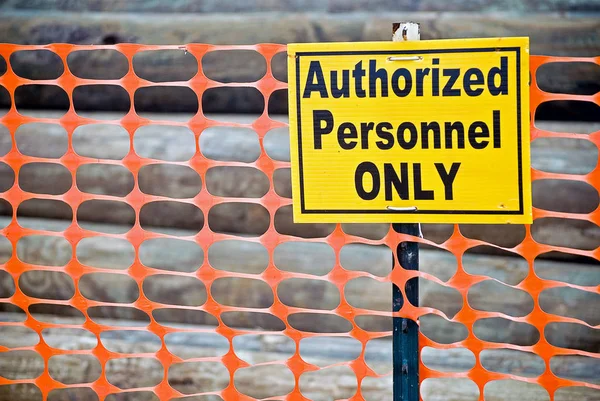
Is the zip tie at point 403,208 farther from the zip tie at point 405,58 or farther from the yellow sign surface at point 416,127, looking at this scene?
the zip tie at point 405,58

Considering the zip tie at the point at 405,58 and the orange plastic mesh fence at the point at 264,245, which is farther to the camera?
the orange plastic mesh fence at the point at 264,245

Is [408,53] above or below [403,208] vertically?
above

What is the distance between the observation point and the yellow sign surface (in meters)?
1.57

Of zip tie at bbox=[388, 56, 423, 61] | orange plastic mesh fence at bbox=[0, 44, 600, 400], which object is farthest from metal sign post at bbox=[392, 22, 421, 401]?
zip tie at bbox=[388, 56, 423, 61]

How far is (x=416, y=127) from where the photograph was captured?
1.60 m

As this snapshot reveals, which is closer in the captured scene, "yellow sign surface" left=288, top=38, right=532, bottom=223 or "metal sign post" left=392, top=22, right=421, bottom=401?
"yellow sign surface" left=288, top=38, right=532, bottom=223

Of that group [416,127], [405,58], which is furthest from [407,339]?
[405,58]

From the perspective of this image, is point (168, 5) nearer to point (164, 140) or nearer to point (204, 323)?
point (164, 140)

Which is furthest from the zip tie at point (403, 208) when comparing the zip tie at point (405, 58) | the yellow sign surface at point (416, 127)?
the zip tie at point (405, 58)

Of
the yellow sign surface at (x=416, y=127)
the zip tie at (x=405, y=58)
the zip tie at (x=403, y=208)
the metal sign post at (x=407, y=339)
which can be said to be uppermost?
the zip tie at (x=405, y=58)

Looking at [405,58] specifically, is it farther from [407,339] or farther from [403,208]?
[407,339]

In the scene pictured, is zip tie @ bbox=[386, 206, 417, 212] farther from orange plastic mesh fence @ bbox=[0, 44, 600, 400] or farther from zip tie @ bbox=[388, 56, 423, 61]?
zip tie @ bbox=[388, 56, 423, 61]

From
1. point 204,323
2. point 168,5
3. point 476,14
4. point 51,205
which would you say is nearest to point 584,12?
point 476,14

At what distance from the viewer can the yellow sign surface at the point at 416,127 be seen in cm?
157
